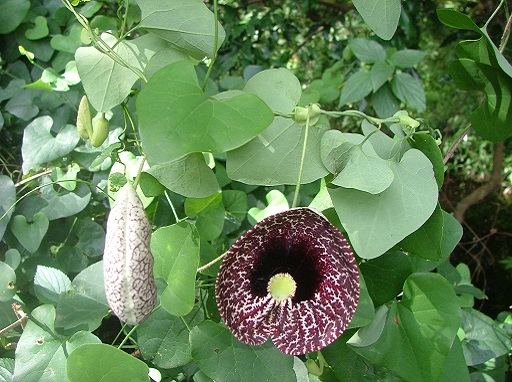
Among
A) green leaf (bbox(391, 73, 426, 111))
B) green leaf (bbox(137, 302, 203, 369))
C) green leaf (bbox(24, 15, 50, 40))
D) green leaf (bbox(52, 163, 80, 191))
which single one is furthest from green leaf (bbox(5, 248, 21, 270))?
green leaf (bbox(391, 73, 426, 111))

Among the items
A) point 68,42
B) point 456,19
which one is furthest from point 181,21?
point 68,42

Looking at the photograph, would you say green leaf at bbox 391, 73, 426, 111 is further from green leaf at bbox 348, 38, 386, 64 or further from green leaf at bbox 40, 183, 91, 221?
green leaf at bbox 40, 183, 91, 221

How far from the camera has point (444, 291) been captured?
59 cm

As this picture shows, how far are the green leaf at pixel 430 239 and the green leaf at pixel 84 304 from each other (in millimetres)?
369

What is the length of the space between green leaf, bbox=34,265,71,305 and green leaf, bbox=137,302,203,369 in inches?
5.5

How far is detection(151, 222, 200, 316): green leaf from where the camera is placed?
53cm

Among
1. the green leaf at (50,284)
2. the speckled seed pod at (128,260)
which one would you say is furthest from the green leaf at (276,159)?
the green leaf at (50,284)

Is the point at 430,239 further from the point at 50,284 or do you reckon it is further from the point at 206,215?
the point at 50,284

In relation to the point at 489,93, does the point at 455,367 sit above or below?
below

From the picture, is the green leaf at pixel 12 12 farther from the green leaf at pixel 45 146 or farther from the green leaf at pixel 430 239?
the green leaf at pixel 430 239

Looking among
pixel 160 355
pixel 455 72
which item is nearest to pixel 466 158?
pixel 455 72

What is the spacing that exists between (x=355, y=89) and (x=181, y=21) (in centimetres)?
66

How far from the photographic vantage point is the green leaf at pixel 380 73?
112 centimetres

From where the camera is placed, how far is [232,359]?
58 cm
